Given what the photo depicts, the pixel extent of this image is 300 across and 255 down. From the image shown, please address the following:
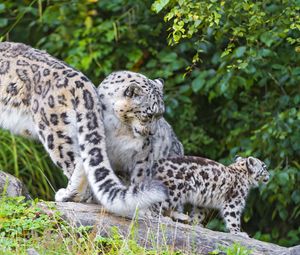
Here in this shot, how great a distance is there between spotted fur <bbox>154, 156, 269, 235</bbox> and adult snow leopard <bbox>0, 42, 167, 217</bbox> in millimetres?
688

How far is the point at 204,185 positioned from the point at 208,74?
2911mm

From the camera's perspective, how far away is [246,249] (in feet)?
25.8

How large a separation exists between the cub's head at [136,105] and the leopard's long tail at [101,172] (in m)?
0.16

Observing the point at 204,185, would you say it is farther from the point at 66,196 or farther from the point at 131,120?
the point at 66,196

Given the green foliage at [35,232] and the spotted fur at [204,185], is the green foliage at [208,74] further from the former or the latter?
the green foliage at [35,232]

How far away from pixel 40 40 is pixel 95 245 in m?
6.16

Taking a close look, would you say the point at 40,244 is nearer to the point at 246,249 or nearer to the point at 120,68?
the point at 246,249

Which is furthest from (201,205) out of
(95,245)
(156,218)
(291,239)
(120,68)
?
(120,68)

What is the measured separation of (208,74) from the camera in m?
12.0

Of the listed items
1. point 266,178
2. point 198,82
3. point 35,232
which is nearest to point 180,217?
point 266,178

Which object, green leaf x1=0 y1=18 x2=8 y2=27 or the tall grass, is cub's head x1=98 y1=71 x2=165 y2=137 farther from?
green leaf x1=0 y1=18 x2=8 y2=27

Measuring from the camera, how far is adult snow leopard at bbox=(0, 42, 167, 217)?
8211 millimetres

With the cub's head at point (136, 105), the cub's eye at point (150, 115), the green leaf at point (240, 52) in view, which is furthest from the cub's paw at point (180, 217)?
the green leaf at point (240, 52)

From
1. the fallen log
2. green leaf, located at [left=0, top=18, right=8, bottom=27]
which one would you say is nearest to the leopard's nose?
the fallen log
